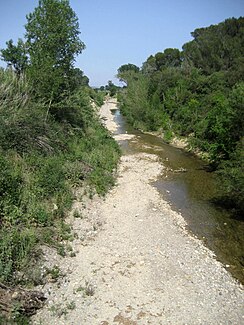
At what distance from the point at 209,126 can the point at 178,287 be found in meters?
20.6

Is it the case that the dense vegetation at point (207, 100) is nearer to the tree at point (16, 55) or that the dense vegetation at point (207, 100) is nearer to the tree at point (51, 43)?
the tree at point (51, 43)

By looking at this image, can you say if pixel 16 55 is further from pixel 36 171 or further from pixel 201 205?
pixel 201 205

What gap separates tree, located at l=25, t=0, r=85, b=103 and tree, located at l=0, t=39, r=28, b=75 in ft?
1.83

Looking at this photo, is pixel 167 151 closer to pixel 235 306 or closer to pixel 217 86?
pixel 217 86

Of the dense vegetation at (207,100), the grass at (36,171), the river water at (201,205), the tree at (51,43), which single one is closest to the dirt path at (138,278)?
the river water at (201,205)

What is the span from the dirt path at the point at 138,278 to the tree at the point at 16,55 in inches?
563

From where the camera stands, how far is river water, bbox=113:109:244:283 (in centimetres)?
A: 1398

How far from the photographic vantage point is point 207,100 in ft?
118

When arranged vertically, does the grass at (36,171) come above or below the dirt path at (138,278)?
above

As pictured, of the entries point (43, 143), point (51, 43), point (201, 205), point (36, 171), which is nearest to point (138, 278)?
point (36, 171)

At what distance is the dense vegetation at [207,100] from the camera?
23766mm

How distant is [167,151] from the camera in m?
34.5

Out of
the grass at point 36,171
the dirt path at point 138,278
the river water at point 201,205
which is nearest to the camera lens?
the dirt path at point 138,278

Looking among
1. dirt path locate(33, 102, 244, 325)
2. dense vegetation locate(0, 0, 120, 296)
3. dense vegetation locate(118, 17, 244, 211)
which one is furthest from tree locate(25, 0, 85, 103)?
dense vegetation locate(118, 17, 244, 211)
